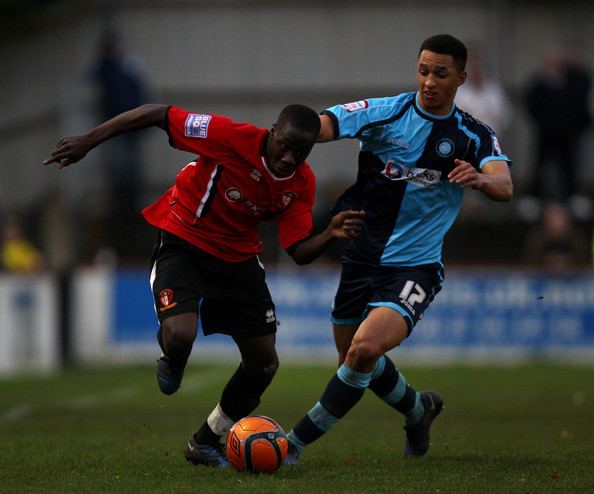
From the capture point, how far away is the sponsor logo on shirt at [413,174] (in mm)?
7910

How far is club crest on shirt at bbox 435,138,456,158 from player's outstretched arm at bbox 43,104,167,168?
1.80 m

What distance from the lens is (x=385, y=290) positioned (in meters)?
7.83

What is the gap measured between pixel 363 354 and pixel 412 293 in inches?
23.9

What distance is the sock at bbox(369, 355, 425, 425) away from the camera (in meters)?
8.21

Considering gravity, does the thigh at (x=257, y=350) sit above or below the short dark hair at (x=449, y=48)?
below

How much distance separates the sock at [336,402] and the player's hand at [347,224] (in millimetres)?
871

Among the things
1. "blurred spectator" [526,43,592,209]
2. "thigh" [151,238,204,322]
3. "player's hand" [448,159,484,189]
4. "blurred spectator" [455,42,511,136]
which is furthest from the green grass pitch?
"blurred spectator" [455,42,511,136]

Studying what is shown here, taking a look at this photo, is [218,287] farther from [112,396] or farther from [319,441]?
[112,396]

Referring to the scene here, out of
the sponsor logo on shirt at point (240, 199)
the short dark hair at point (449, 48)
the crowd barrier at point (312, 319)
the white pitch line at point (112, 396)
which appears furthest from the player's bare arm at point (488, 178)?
the crowd barrier at point (312, 319)

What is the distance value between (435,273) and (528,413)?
13.5 feet

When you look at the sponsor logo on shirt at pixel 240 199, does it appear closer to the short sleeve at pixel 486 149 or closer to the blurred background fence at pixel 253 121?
the short sleeve at pixel 486 149

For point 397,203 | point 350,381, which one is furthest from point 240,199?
point 350,381

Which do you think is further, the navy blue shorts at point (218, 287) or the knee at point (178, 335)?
the navy blue shorts at point (218, 287)

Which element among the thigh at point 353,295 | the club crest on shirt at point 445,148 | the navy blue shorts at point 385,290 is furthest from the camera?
the thigh at point 353,295
